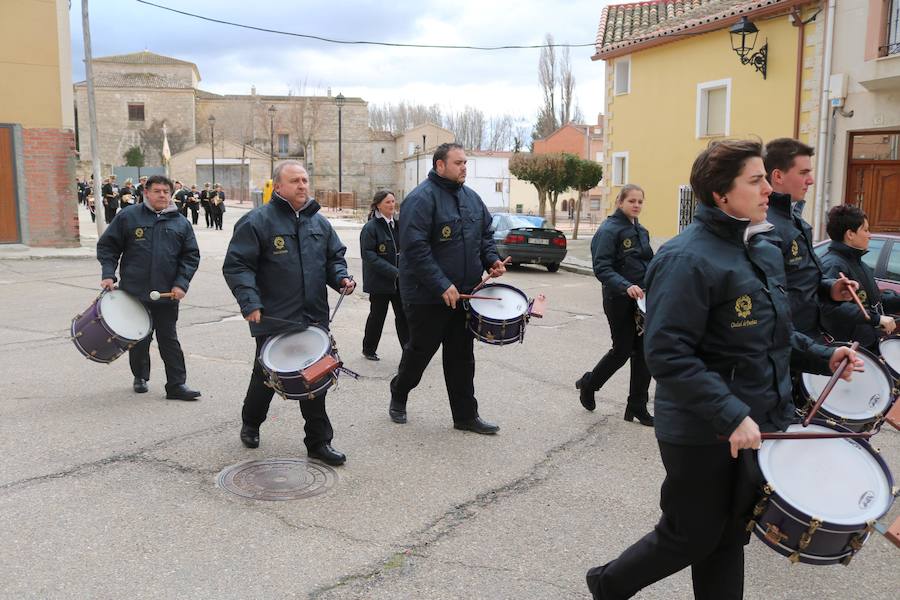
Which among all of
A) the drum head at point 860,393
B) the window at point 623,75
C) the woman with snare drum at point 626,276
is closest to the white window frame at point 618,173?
the window at point 623,75

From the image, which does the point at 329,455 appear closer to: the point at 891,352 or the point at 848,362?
the point at 848,362

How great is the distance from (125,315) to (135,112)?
78.5 meters

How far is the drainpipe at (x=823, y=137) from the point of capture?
15.8 metres

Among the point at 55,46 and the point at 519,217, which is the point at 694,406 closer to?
the point at 519,217

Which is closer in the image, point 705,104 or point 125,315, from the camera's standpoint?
point 125,315

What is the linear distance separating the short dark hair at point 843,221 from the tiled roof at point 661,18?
12.8 meters

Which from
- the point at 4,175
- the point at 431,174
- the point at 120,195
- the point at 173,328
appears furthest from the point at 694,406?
the point at 120,195

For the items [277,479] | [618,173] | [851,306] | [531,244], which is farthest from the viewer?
[618,173]

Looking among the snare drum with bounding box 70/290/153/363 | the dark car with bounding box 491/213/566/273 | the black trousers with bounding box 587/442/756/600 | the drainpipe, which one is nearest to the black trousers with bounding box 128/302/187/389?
the snare drum with bounding box 70/290/153/363

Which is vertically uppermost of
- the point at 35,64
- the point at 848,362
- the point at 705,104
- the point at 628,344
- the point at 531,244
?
the point at 35,64

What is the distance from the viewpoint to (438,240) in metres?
5.74

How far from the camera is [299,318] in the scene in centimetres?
519

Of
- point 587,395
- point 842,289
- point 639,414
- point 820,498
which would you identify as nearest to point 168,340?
point 587,395

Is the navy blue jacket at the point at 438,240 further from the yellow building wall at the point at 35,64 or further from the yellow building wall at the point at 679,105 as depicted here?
the yellow building wall at the point at 35,64
